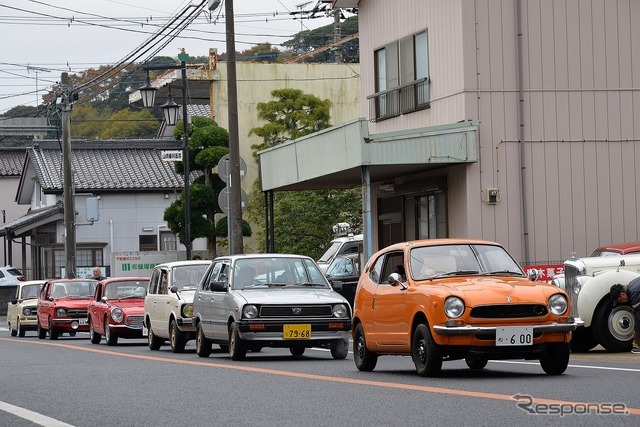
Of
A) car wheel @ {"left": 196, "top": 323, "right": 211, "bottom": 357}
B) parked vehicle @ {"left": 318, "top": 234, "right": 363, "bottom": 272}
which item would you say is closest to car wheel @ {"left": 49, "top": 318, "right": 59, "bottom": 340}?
parked vehicle @ {"left": 318, "top": 234, "right": 363, "bottom": 272}

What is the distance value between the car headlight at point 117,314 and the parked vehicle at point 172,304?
1.52 metres

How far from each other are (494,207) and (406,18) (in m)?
5.53

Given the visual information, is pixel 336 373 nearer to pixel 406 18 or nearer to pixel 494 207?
pixel 494 207

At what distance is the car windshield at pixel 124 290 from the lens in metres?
26.9

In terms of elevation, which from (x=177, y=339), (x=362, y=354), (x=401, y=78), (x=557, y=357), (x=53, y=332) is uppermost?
(x=401, y=78)

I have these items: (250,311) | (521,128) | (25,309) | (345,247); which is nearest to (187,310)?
(250,311)

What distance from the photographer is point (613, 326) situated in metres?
17.6

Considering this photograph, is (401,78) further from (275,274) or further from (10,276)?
(10,276)

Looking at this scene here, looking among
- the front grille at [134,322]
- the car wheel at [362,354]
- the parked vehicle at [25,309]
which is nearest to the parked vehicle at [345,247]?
the parked vehicle at [25,309]

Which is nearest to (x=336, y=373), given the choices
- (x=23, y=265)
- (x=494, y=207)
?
(x=494, y=207)

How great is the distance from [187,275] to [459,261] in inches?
396

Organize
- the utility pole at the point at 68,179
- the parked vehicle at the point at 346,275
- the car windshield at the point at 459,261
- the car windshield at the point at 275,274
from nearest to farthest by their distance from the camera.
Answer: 1. the car windshield at the point at 459,261
2. the car windshield at the point at 275,274
3. the parked vehicle at the point at 346,275
4. the utility pole at the point at 68,179

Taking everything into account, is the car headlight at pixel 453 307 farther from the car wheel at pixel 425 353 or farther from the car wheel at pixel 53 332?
the car wheel at pixel 53 332

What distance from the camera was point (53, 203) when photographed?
57312mm
